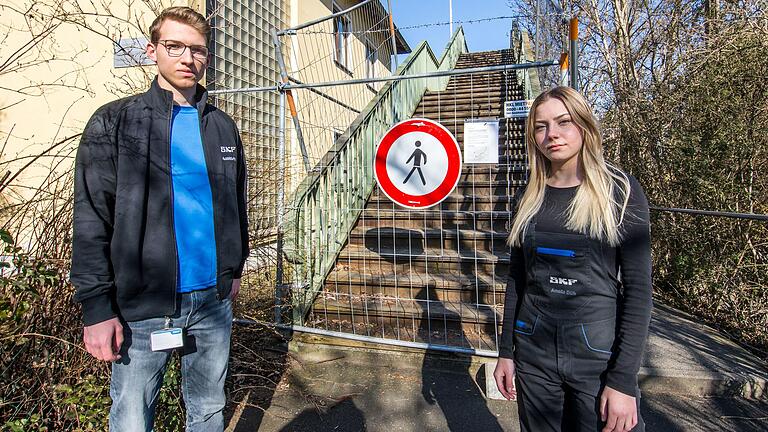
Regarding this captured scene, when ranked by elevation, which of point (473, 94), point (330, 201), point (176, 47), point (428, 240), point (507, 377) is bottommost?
point (507, 377)

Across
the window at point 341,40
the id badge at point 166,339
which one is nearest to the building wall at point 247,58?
the window at point 341,40

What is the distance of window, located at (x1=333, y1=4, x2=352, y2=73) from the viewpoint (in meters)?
11.6

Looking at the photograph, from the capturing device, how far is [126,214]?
1545 mm

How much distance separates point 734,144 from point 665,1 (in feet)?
12.1

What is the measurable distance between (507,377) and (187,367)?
4.26 ft

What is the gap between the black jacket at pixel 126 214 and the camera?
1.48 meters

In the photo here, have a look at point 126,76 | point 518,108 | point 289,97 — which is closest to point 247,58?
point 126,76

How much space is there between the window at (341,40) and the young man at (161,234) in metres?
10.1

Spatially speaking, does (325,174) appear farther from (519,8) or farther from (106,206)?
(519,8)

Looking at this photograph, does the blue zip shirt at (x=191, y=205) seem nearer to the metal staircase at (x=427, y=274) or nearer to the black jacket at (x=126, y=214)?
the black jacket at (x=126, y=214)

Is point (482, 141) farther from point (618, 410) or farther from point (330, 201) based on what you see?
point (618, 410)

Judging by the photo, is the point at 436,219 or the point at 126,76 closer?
the point at 126,76

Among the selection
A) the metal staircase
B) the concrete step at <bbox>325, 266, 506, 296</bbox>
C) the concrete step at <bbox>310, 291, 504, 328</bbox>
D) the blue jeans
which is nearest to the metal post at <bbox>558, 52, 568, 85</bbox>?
the metal staircase

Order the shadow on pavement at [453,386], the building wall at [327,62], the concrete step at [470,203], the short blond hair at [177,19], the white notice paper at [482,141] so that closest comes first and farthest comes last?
1. the short blond hair at [177,19]
2. the shadow on pavement at [453,386]
3. the white notice paper at [482,141]
4. the concrete step at [470,203]
5. the building wall at [327,62]
